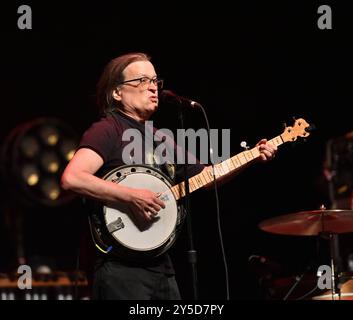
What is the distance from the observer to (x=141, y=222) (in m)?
3.54

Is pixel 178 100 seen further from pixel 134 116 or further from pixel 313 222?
pixel 313 222

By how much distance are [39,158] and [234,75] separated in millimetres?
2420

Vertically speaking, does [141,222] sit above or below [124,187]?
below

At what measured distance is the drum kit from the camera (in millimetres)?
4371

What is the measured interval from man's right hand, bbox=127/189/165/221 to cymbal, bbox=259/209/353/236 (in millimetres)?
1245

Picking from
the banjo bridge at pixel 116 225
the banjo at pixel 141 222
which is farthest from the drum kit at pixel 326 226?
the banjo bridge at pixel 116 225

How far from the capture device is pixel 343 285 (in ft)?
14.7

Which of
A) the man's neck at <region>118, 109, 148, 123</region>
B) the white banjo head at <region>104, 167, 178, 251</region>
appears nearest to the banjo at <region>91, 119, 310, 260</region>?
the white banjo head at <region>104, 167, 178, 251</region>

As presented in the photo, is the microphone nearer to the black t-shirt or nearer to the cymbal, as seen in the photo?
the black t-shirt

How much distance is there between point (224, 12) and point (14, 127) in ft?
7.96

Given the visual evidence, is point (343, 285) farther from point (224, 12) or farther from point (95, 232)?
point (224, 12)

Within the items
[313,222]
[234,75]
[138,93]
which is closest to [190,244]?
[138,93]

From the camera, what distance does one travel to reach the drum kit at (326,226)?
4.37 m
